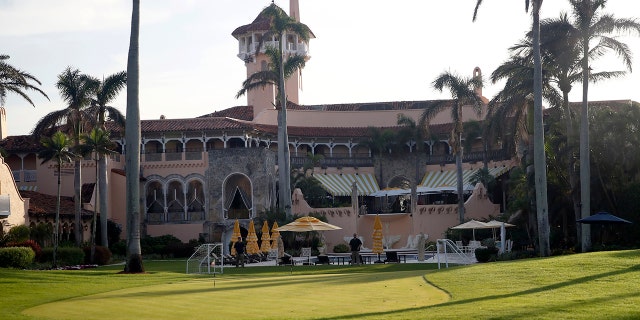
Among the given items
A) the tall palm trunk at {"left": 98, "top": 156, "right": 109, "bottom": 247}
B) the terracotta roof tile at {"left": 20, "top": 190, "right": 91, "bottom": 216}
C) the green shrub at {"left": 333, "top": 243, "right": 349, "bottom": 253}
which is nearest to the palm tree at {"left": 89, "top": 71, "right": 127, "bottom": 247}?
the tall palm trunk at {"left": 98, "top": 156, "right": 109, "bottom": 247}

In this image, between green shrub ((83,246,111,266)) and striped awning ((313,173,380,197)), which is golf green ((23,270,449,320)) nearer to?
green shrub ((83,246,111,266))

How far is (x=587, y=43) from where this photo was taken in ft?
135

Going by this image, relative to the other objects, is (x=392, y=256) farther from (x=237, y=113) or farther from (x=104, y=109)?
(x=237, y=113)

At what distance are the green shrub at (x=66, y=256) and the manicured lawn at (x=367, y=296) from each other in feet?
61.3

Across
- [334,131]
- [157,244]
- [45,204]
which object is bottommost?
[157,244]

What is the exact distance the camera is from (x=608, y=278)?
21.5 m

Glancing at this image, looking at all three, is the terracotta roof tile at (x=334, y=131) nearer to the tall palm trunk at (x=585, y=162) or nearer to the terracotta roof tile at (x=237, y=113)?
the terracotta roof tile at (x=237, y=113)

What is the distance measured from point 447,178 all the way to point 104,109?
26.9 metres

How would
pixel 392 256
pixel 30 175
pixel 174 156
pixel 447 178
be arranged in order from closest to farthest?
pixel 392 256 → pixel 30 175 → pixel 174 156 → pixel 447 178

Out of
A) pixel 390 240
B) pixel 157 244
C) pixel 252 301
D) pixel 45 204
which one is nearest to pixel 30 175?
pixel 45 204

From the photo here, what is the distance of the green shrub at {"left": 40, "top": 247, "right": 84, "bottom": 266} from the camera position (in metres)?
46.0

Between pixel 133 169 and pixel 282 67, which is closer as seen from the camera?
pixel 133 169

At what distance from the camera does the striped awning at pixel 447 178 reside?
6419 centimetres

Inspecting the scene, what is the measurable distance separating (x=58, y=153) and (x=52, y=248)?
5.17 metres
